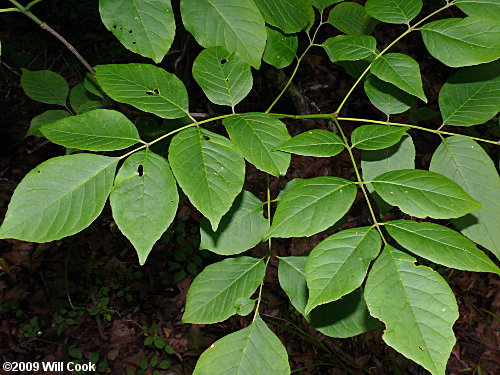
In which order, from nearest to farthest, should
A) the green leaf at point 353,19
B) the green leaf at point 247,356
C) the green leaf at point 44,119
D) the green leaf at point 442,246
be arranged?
the green leaf at point 442,246, the green leaf at point 247,356, the green leaf at point 353,19, the green leaf at point 44,119

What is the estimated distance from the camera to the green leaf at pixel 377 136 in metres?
1.27

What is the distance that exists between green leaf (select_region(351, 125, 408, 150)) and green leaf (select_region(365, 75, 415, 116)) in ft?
1.14

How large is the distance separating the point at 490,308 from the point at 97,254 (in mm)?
3540

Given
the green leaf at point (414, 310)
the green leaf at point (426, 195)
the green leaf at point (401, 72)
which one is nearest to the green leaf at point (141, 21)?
the green leaf at point (401, 72)

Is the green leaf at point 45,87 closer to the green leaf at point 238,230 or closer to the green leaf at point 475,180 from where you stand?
the green leaf at point 238,230

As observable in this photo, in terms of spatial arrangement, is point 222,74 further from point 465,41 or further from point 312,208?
point 465,41

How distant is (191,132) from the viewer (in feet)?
4.00

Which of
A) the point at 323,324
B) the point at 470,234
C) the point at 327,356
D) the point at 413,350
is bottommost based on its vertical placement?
the point at 327,356

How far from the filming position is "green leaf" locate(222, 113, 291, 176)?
1214 mm

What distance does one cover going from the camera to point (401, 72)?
1351 mm

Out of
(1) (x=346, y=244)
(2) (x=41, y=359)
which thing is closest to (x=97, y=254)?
(2) (x=41, y=359)

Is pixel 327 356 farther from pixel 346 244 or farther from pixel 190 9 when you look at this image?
pixel 190 9

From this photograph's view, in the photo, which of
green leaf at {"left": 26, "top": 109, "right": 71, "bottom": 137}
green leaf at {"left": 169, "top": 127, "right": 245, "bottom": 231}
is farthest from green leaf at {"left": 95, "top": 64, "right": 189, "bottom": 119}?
green leaf at {"left": 26, "top": 109, "right": 71, "bottom": 137}

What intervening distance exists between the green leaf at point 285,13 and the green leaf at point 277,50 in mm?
178
